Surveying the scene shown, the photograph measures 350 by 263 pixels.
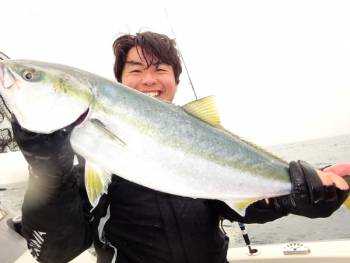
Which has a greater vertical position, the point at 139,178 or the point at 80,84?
the point at 80,84

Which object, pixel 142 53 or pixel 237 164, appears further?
pixel 142 53

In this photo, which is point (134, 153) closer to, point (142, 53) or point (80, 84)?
point (80, 84)

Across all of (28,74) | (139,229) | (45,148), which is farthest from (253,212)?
(28,74)

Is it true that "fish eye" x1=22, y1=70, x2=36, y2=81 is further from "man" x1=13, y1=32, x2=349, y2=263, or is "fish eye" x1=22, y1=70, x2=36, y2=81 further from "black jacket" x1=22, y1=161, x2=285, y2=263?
"black jacket" x1=22, y1=161, x2=285, y2=263

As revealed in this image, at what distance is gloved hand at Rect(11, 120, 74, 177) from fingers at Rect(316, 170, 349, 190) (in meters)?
1.97

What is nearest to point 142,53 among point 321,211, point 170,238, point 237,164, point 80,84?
point 80,84

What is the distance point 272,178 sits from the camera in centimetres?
255

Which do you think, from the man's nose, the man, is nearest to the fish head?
the man

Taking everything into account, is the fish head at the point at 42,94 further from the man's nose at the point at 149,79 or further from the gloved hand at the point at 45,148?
the man's nose at the point at 149,79

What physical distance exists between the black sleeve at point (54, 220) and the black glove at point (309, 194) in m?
1.69

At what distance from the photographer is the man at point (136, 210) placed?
7.39 ft

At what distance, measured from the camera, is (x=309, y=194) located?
2590 mm

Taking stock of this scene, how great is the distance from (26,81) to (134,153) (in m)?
0.79

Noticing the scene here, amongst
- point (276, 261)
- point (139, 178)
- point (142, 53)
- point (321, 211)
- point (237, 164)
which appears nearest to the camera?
point (139, 178)
